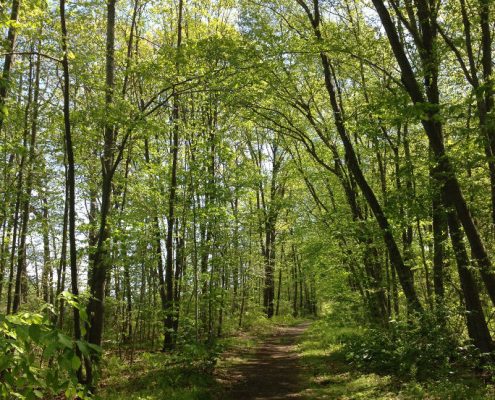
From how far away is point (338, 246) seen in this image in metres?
14.7

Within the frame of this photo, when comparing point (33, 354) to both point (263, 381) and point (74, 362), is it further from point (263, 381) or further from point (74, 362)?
point (263, 381)

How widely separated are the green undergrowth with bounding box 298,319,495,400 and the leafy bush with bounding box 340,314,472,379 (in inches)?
0.8

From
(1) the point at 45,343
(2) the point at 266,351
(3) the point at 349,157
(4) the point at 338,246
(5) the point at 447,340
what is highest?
(3) the point at 349,157

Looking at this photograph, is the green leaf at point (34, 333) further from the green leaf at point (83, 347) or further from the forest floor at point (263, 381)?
the forest floor at point (263, 381)

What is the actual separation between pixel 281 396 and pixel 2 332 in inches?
327

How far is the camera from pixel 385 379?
363 inches

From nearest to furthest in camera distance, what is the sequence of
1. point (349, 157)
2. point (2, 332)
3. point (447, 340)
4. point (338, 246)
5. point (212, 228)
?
point (2, 332) → point (447, 340) → point (349, 157) → point (212, 228) → point (338, 246)

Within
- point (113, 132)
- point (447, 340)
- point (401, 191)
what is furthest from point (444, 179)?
point (113, 132)

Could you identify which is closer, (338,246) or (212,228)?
(212,228)

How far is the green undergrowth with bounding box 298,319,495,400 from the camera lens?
7531mm

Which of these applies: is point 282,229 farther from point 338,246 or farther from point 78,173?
point 78,173

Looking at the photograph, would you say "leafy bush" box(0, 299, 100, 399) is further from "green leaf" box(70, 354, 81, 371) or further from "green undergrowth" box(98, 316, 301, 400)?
"green undergrowth" box(98, 316, 301, 400)

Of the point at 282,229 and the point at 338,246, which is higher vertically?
the point at 282,229

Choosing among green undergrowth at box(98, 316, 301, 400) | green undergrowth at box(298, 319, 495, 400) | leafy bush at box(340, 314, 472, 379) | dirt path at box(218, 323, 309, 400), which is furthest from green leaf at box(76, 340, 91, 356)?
leafy bush at box(340, 314, 472, 379)
